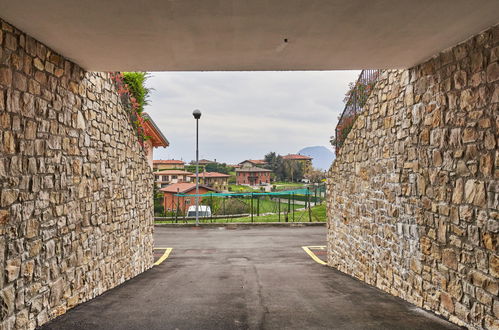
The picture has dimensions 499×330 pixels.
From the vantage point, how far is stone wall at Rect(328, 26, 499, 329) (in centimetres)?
379

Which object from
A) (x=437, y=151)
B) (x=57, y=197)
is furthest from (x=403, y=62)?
(x=57, y=197)

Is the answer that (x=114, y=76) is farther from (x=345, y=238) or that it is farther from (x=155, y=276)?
(x=345, y=238)

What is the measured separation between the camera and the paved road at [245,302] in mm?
4434

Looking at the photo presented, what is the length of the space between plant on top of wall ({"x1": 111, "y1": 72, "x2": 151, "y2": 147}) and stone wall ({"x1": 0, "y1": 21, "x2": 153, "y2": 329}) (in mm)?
840

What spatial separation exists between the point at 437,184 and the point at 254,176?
7298cm

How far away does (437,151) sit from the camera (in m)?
4.71

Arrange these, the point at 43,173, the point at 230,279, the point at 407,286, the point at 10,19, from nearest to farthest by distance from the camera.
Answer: the point at 10,19, the point at 43,173, the point at 407,286, the point at 230,279

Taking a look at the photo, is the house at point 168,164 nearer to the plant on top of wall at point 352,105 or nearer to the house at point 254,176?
the house at point 254,176

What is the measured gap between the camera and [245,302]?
219 inches

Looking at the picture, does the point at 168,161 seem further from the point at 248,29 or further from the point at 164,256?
the point at 248,29

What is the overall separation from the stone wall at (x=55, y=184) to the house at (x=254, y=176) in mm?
69528

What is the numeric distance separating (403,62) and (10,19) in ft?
15.4

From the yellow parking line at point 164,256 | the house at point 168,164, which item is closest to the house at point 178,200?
the yellow parking line at point 164,256

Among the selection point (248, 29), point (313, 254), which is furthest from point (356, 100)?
point (313, 254)
